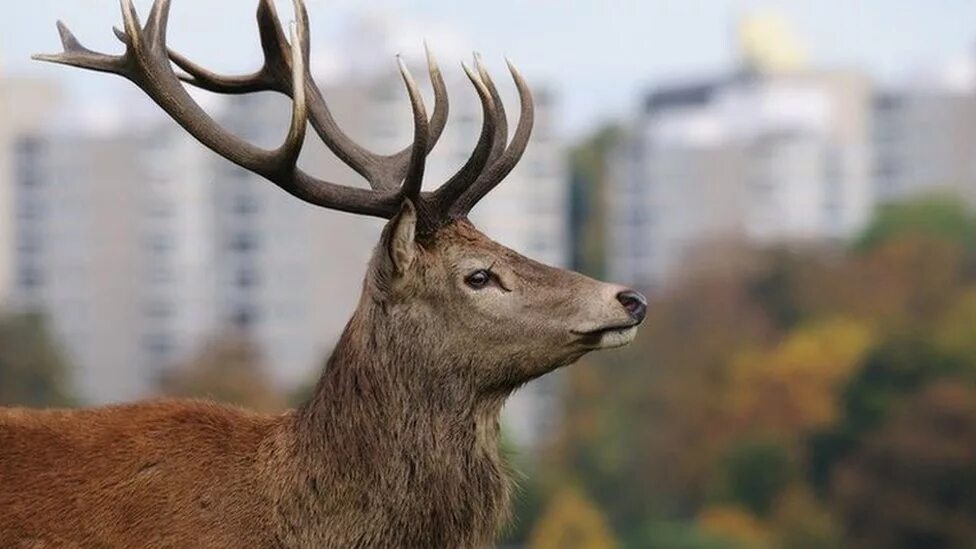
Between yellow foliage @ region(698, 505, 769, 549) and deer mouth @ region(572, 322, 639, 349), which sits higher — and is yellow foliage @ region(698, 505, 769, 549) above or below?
below

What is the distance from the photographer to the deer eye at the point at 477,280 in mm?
12367

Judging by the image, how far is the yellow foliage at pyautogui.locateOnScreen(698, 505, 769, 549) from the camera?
4488 inches

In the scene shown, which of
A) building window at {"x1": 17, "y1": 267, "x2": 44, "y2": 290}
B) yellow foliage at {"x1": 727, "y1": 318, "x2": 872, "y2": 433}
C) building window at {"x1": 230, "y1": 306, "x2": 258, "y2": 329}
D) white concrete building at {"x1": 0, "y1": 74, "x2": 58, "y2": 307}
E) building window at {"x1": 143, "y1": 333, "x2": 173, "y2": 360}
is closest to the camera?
yellow foliage at {"x1": 727, "y1": 318, "x2": 872, "y2": 433}

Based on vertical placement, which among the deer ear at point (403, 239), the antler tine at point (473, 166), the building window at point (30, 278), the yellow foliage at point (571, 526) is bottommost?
the yellow foliage at point (571, 526)

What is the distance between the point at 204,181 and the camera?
18512cm

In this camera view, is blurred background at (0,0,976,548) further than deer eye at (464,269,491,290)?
Yes

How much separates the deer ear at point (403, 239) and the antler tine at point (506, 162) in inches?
13.7

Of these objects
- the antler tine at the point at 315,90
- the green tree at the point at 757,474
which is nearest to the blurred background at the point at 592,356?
the green tree at the point at 757,474

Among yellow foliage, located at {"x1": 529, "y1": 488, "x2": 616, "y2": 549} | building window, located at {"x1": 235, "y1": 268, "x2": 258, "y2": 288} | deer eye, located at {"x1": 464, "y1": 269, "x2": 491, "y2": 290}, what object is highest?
deer eye, located at {"x1": 464, "y1": 269, "x2": 491, "y2": 290}

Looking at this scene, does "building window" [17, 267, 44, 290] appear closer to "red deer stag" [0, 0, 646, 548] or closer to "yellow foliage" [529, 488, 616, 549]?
"yellow foliage" [529, 488, 616, 549]

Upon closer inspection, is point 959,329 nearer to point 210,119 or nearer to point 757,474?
point 757,474

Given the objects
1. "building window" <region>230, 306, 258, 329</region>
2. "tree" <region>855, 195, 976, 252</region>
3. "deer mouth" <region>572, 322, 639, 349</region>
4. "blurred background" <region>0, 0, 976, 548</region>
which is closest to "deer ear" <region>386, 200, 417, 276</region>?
"deer mouth" <region>572, 322, 639, 349</region>

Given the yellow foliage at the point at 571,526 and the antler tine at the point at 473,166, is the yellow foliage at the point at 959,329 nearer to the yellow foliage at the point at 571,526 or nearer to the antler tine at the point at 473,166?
the yellow foliage at the point at 571,526

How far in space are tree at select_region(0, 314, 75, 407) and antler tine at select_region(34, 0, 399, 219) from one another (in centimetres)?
9821
